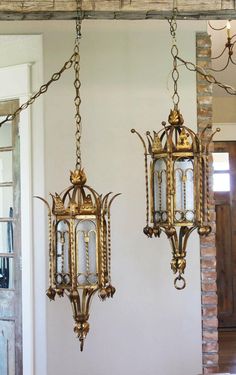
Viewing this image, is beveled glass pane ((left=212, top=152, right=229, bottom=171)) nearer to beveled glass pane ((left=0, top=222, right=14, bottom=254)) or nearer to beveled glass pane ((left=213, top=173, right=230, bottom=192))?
beveled glass pane ((left=213, top=173, right=230, bottom=192))

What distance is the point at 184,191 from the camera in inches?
70.9

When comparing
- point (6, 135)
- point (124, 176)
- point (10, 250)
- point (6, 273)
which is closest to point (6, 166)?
point (6, 135)

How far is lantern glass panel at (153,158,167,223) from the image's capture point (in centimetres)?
182

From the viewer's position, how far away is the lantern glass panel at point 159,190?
182 cm

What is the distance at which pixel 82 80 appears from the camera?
2938mm

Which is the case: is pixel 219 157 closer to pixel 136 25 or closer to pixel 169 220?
pixel 136 25

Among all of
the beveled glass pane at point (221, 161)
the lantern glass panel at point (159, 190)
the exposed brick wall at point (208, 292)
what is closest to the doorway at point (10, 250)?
the exposed brick wall at point (208, 292)

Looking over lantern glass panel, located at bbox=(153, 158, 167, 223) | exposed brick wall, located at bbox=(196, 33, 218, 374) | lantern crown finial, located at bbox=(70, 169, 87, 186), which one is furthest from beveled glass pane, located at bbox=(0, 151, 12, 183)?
lantern glass panel, located at bbox=(153, 158, 167, 223)

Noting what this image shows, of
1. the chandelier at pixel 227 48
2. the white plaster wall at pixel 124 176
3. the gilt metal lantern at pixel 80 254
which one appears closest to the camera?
the gilt metal lantern at pixel 80 254

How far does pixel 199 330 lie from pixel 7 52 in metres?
2.39

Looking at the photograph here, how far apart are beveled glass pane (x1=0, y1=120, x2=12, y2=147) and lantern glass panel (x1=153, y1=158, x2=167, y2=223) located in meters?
1.76

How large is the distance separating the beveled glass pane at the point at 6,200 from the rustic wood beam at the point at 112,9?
1.55 m

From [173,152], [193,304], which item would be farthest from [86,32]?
[193,304]

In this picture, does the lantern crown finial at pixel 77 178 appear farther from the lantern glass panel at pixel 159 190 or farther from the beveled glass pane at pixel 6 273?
the beveled glass pane at pixel 6 273
